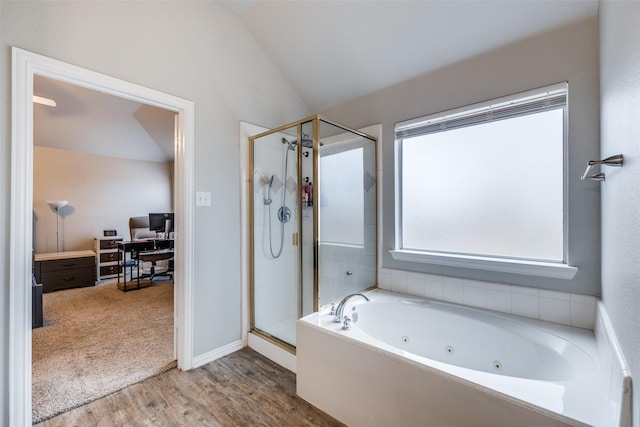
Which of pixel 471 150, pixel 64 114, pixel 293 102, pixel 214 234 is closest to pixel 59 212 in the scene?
pixel 64 114

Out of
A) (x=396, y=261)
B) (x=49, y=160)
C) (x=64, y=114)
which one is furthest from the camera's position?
(x=49, y=160)

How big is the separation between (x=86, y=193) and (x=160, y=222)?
1.42 m

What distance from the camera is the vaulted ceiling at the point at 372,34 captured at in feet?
5.31

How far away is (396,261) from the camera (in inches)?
91.0

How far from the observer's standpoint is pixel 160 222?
4.96m

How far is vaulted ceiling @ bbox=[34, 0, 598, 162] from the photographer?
162cm

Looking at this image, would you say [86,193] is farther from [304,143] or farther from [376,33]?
[376,33]

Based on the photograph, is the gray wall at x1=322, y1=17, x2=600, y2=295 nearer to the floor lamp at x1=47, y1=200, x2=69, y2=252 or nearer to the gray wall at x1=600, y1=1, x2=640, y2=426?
the gray wall at x1=600, y1=1, x2=640, y2=426

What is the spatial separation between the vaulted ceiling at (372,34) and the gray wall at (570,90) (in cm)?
9

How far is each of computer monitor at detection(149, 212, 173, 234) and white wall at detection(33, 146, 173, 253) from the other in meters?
0.95

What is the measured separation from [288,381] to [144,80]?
228cm

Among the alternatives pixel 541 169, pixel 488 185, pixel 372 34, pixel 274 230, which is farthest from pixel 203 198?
pixel 541 169

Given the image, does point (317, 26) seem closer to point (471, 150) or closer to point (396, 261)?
point (471, 150)

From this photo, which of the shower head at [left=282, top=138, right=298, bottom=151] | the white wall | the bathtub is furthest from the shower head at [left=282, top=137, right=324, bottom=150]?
the white wall
